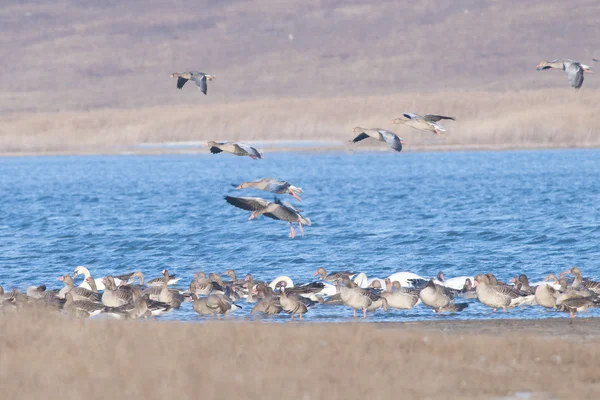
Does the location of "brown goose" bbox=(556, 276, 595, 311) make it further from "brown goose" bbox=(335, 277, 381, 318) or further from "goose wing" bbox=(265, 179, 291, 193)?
"goose wing" bbox=(265, 179, 291, 193)

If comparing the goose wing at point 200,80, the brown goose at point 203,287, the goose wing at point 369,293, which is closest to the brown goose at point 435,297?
the goose wing at point 369,293

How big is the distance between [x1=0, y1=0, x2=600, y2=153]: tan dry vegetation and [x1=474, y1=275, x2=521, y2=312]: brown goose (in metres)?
83.2

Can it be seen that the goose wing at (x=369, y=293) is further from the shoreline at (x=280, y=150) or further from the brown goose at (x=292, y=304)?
the shoreline at (x=280, y=150)

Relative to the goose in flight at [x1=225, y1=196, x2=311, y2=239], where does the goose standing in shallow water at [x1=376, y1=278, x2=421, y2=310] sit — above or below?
below

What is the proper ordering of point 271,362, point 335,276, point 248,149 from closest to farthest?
point 271,362 < point 248,149 < point 335,276

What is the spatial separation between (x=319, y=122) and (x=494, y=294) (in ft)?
350

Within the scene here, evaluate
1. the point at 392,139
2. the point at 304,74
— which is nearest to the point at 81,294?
the point at 392,139

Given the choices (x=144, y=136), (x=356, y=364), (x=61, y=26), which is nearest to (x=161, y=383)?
(x=356, y=364)

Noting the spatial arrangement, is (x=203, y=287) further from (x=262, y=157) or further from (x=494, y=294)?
(x=494, y=294)

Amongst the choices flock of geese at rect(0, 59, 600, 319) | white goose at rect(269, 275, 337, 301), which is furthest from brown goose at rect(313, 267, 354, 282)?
flock of geese at rect(0, 59, 600, 319)

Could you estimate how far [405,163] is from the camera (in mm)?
101750

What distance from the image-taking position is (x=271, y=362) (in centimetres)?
1230

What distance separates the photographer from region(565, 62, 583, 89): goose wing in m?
23.1

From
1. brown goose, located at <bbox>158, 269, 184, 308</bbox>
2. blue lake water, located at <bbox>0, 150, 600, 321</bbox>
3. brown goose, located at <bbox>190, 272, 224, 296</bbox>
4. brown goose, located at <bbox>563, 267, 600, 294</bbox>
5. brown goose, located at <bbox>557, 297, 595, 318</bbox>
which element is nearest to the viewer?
brown goose, located at <bbox>557, 297, 595, 318</bbox>
